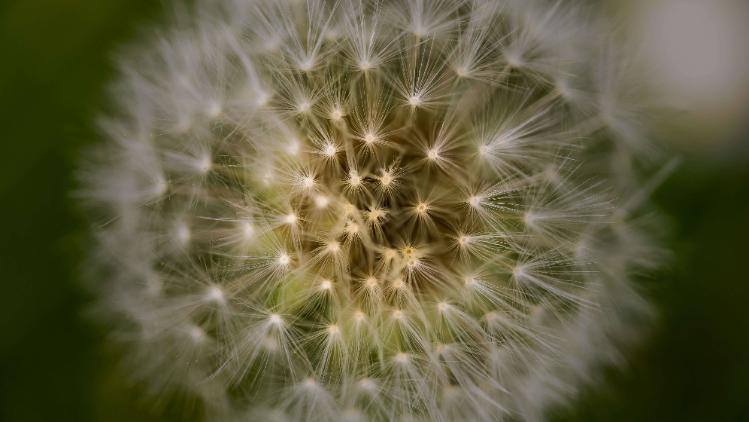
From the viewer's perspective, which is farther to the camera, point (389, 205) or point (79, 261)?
point (79, 261)

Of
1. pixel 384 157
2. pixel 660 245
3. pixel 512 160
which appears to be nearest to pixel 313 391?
pixel 384 157

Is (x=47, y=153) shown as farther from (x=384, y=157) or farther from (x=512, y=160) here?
(x=512, y=160)

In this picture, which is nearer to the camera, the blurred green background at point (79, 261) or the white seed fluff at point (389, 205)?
the white seed fluff at point (389, 205)

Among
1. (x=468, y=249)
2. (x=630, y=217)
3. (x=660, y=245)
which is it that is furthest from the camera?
(x=660, y=245)

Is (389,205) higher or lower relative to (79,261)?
lower
